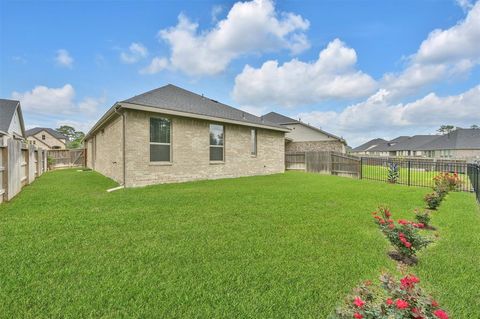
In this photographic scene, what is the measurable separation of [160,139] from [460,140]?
2078 inches

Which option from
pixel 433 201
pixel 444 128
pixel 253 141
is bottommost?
pixel 433 201

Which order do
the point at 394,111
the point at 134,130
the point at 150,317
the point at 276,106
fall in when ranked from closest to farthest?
the point at 150,317
the point at 134,130
the point at 394,111
the point at 276,106

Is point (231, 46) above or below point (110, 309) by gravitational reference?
above

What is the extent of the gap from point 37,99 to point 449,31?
2940 centimetres

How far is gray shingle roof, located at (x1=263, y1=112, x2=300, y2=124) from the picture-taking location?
82.8 ft

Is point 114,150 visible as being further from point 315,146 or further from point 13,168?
point 315,146

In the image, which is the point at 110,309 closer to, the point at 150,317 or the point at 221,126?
the point at 150,317

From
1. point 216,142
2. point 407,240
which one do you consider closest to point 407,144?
point 216,142

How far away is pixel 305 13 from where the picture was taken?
11.0m

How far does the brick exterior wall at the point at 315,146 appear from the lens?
2295 cm

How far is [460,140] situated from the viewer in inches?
1673

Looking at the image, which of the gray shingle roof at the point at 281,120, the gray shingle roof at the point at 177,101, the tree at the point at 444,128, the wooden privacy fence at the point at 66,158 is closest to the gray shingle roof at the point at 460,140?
the gray shingle roof at the point at 281,120

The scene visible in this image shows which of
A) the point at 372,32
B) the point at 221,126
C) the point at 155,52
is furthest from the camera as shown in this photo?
the point at 155,52

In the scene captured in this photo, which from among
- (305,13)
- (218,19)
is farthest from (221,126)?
(305,13)
